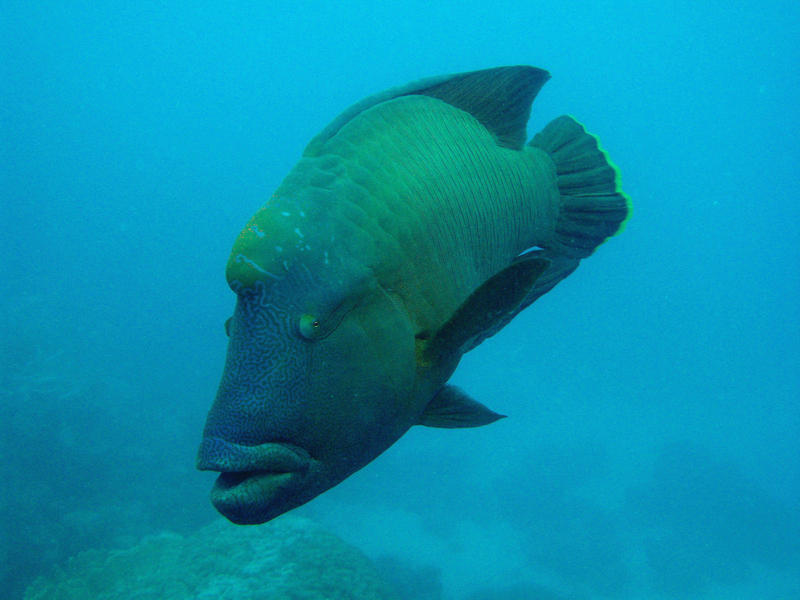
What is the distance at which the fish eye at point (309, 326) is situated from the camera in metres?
1.18

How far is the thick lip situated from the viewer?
3.78 feet

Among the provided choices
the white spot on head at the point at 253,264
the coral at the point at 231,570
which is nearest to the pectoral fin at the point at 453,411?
the white spot on head at the point at 253,264

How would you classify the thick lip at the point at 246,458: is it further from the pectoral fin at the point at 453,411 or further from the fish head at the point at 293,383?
the pectoral fin at the point at 453,411

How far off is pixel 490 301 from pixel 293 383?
55 centimetres

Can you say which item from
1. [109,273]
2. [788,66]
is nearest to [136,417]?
[109,273]

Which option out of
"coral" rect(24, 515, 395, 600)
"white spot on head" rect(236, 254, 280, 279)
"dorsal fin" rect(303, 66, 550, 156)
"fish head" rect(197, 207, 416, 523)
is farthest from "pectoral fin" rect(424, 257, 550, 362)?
"coral" rect(24, 515, 395, 600)

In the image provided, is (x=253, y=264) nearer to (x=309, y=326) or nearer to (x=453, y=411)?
(x=309, y=326)

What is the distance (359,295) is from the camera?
1.29 metres

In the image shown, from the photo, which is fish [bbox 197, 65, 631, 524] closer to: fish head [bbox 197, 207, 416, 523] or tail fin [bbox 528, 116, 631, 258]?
fish head [bbox 197, 207, 416, 523]

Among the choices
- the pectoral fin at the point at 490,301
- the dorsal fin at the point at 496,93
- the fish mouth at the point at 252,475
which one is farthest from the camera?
the dorsal fin at the point at 496,93

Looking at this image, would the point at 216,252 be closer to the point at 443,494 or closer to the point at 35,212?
the point at 35,212

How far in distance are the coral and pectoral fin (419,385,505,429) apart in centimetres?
656

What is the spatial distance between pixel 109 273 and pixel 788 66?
138 metres

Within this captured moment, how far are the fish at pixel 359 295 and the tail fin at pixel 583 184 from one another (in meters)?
0.57
